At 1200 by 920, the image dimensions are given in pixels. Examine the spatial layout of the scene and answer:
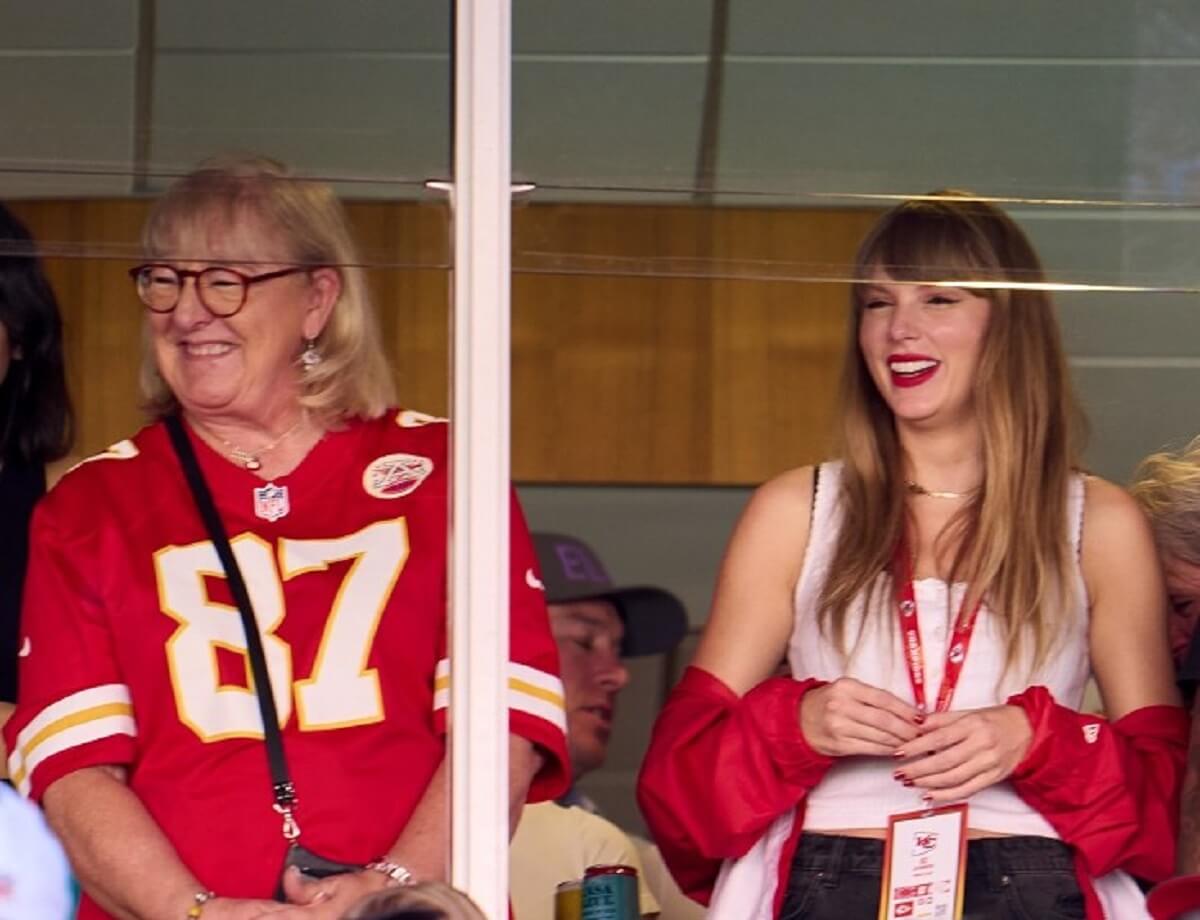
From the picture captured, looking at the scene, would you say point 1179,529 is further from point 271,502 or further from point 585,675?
point 271,502

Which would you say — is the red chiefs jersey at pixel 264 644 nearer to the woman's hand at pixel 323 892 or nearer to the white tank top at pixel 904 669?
the woman's hand at pixel 323 892

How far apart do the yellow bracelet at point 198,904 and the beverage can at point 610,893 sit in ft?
1.91

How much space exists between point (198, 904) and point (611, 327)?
104cm

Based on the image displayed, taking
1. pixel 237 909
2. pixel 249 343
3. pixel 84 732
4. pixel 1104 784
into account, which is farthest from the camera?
pixel 249 343

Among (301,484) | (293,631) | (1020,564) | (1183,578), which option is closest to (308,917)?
(293,631)

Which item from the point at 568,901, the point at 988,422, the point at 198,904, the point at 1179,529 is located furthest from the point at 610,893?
the point at 1179,529

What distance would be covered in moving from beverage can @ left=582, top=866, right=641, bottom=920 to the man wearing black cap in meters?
0.01

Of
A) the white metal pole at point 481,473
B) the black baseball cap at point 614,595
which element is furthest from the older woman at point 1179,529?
the white metal pole at point 481,473

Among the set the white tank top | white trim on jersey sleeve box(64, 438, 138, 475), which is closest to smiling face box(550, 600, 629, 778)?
the white tank top

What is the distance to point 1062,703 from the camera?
340 centimetres

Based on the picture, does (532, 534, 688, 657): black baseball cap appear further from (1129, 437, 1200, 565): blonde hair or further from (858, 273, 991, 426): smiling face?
(1129, 437, 1200, 565): blonde hair

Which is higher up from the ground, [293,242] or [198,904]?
[293,242]

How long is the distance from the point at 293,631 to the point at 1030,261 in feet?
3.98

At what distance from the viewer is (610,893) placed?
11.4 feet
